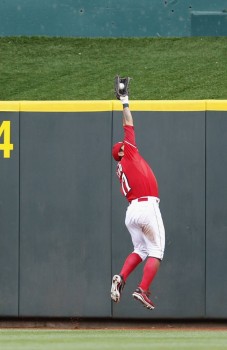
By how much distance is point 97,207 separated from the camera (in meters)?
11.2

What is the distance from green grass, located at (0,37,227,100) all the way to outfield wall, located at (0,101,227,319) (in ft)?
13.4

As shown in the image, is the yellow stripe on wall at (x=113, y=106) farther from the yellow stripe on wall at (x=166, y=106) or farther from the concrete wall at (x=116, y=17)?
the concrete wall at (x=116, y=17)

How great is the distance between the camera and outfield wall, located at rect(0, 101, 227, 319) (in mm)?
11086

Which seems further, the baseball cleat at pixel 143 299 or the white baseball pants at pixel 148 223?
the white baseball pants at pixel 148 223

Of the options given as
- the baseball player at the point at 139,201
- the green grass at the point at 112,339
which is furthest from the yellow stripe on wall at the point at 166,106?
the green grass at the point at 112,339

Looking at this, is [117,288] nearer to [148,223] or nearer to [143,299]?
[143,299]

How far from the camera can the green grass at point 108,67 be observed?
15.8 metres

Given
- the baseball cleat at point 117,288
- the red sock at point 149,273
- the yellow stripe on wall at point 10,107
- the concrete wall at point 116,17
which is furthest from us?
the concrete wall at point 116,17

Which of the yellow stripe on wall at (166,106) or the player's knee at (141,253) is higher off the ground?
the yellow stripe on wall at (166,106)

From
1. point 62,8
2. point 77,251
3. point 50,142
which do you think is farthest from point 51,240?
point 62,8

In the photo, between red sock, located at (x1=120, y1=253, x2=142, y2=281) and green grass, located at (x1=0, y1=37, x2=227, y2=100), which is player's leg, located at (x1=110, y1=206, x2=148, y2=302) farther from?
green grass, located at (x1=0, y1=37, x2=227, y2=100)

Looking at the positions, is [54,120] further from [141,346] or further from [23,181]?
[141,346]

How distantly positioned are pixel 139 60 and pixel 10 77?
7.42ft

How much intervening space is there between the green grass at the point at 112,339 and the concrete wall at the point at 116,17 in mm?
9328
